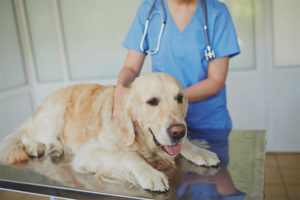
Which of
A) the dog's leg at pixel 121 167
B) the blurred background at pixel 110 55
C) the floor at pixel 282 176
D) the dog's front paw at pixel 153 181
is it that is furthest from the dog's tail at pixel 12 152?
the floor at pixel 282 176

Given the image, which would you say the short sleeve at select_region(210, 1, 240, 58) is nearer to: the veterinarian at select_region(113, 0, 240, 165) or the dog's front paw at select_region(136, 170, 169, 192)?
the veterinarian at select_region(113, 0, 240, 165)

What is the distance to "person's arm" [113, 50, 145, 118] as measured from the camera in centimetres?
114

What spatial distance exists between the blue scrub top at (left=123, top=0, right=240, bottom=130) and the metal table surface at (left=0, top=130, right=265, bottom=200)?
0.83 ft

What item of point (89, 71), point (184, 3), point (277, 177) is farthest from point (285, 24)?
point (89, 71)

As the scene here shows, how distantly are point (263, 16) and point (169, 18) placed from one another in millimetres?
1659

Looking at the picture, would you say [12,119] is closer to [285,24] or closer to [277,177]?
[277,177]

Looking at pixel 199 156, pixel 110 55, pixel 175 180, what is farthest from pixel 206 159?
pixel 110 55

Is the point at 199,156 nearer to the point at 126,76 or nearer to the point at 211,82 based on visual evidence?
the point at 211,82

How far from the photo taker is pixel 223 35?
1320mm

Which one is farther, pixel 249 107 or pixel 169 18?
pixel 249 107

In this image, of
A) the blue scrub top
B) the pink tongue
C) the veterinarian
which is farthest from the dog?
the blue scrub top

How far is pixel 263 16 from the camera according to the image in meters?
2.69

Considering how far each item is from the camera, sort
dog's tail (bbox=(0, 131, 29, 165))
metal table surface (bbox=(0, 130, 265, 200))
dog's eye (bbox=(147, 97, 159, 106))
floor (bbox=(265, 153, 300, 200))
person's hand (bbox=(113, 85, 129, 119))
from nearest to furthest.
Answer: metal table surface (bbox=(0, 130, 265, 200)) < dog's eye (bbox=(147, 97, 159, 106)) < person's hand (bbox=(113, 85, 129, 119)) < dog's tail (bbox=(0, 131, 29, 165)) < floor (bbox=(265, 153, 300, 200))

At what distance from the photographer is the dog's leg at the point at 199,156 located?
3.41ft
